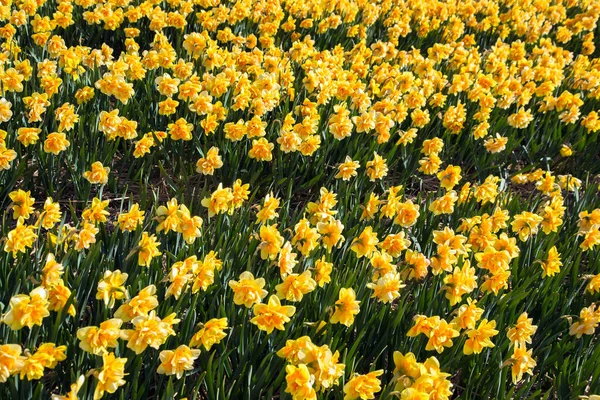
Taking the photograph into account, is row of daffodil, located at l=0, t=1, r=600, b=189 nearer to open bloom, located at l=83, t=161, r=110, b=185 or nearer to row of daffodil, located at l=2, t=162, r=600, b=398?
open bloom, located at l=83, t=161, r=110, b=185

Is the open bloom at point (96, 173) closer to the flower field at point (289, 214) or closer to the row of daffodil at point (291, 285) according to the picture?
the flower field at point (289, 214)

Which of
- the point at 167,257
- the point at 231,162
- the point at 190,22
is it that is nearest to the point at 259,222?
the point at 167,257

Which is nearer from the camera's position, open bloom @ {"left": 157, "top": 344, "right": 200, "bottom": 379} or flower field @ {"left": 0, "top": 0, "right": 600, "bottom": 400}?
open bloom @ {"left": 157, "top": 344, "right": 200, "bottom": 379}

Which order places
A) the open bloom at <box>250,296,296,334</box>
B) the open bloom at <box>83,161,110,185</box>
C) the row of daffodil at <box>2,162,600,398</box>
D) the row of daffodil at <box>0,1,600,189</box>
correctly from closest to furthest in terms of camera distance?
1. the row of daffodil at <box>2,162,600,398</box>
2. the open bloom at <box>250,296,296,334</box>
3. the open bloom at <box>83,161,110,185</box>
4. the row of daffodil at <box>0,1,600,189</box>

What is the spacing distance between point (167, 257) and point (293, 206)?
1.27 metres

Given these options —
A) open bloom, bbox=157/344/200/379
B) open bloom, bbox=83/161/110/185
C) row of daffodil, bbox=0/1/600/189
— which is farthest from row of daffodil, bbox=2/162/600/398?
row of daffodil, bbox=0/1/600/189

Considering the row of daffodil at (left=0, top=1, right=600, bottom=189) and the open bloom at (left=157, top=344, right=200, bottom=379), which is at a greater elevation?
the row of daffodil at (left=0, top=1, right=600, bottom=189)

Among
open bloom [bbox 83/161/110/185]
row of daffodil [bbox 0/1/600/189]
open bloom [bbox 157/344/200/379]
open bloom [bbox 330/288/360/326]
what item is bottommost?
open bloom [bbox 157/344/200/379]

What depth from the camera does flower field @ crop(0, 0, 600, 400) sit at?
1947mm

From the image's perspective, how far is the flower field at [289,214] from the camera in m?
1.95

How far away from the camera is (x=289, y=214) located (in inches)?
140

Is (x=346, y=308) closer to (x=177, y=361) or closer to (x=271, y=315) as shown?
(x=271, y=315)

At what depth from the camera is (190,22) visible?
505cm

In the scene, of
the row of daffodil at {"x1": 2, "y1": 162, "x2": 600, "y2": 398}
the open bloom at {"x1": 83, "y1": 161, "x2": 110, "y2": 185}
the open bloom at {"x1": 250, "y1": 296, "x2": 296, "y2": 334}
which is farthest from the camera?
the open bloom at {"x1": 83, "y1": 161, "x2": 110, "y2": 185}
